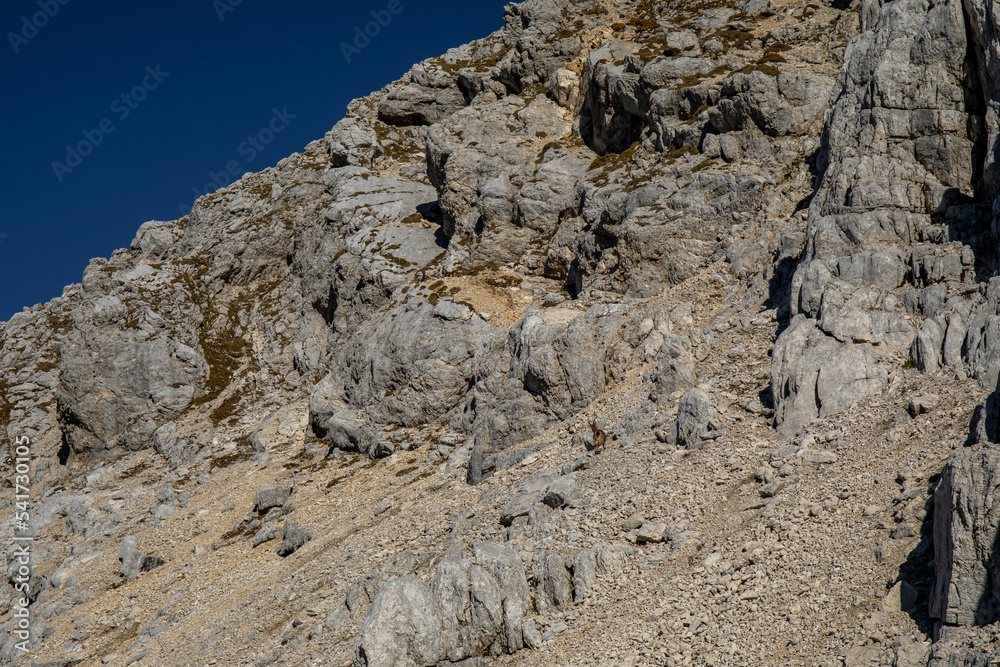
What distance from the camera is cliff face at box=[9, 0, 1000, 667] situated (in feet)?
57.0

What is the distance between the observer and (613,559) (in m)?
19.4

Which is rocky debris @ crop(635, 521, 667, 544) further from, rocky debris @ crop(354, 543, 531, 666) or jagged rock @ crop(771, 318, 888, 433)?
jagged rock @ crop(771, 318, 888, 433)

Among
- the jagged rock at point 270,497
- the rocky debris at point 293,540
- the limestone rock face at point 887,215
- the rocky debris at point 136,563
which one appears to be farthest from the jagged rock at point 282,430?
the limestone rock face at point 887,215

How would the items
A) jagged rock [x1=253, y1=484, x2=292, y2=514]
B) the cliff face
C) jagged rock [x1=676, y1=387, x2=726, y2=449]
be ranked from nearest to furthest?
the cliff face
jagged rock [x1=676, y1=387, x2=726, y2=449]
jagged rock [x1=253, y1=484, x2=292, y2=514]

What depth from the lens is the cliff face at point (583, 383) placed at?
17359 mm

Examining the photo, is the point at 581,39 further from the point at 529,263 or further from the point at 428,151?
the point at 529,263

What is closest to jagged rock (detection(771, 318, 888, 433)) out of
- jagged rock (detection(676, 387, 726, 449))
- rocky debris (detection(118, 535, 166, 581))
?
jagged rock (detection(676, 387, 726, 449))

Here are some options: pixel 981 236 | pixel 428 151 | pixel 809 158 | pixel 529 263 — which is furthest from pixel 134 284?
pixel 981 236

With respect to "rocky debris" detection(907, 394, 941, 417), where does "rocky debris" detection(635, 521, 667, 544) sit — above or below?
below

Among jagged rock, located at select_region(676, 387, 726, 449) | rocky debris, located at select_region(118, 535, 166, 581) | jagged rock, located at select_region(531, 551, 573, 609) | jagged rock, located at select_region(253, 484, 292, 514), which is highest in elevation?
jagged rock, located at select_region(676, 387, 726, 449)

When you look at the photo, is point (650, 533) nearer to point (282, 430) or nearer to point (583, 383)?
point (583, 383)

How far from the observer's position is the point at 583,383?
103 ft

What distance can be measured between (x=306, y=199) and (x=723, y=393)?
52280 millimetres

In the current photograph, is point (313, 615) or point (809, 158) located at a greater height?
point (809, 158)
